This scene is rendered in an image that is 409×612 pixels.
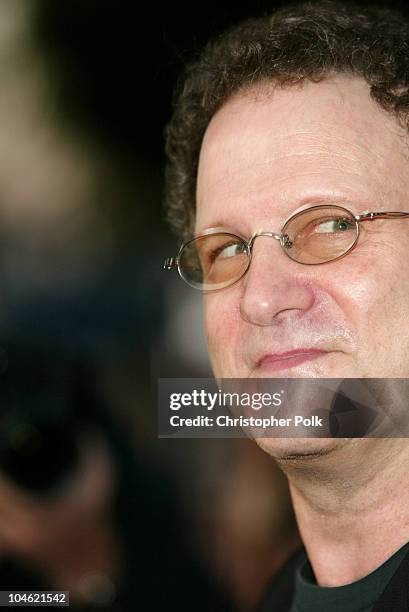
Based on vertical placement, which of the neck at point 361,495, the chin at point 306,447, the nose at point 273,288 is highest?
the nose at point 273,288

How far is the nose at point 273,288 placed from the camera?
919 mm

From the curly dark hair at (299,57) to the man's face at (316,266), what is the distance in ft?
0.11

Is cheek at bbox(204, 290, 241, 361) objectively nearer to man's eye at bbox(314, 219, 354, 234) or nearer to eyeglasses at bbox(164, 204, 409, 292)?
eyeglasses at bbox(164, 204, 409, 292)

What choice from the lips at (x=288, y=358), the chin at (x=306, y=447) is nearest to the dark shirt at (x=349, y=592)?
the chin at (x=306, y=447)

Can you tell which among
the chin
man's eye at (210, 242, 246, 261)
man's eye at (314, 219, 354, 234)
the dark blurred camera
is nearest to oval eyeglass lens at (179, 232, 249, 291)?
man's eye at (210, 242, 246, 261)

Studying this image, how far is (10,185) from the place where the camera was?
4.92 feet

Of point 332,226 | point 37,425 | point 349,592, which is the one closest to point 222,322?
point 332,226

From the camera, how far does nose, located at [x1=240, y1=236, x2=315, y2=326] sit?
92 cm

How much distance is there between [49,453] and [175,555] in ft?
1.10

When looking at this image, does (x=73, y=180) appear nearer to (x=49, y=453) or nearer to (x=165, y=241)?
(x=165, y=241)

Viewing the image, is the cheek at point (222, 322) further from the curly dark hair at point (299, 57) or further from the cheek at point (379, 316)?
the curly dark hair at point (299, 57)

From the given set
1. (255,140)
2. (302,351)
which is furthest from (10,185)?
(302,351)

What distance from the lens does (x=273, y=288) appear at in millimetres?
930

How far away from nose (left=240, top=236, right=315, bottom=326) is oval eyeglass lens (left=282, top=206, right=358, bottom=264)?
0.7 inches
